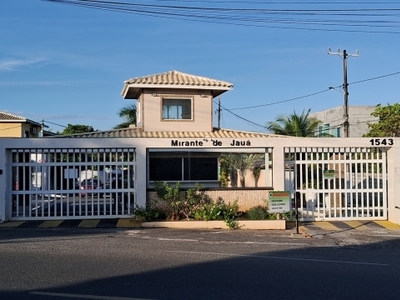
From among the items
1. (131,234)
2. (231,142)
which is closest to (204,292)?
(131,234)

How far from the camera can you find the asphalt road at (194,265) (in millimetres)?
7762

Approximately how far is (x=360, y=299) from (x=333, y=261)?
3454 millimetres

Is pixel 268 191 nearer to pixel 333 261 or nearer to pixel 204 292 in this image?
pixel 333 261

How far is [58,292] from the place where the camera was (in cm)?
760

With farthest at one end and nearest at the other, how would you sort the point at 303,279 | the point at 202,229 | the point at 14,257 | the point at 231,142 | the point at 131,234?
the point at 231,142, the point at 202,229, the point at 131,234, the point at 14,257, the point at 303,279

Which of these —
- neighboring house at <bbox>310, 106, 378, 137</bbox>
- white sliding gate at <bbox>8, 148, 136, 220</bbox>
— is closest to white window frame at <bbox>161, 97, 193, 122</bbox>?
white sliding gate at <bbox>8, 148, 136, 220</bbox>

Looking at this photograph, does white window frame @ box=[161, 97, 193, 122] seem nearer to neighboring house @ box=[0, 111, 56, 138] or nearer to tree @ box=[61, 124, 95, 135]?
neighboring house @ box=[0, 111, 56, 138]

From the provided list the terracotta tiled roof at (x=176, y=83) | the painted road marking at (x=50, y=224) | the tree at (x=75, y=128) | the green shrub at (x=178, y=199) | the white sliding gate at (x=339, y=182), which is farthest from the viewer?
the tree at (x=75, y=128)

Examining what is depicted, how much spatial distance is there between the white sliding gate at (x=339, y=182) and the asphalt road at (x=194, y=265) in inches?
116

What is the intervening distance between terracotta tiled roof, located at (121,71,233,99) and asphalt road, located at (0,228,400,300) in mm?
7435

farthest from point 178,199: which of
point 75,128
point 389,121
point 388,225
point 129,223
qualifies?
point 75,128

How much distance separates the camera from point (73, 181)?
1772 cm

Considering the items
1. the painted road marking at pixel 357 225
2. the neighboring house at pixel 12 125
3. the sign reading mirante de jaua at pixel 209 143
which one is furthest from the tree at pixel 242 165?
the neighboring house at pixel 12 125

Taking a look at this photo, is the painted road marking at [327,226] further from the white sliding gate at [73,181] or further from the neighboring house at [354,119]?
the neighboring house at [354,119]
